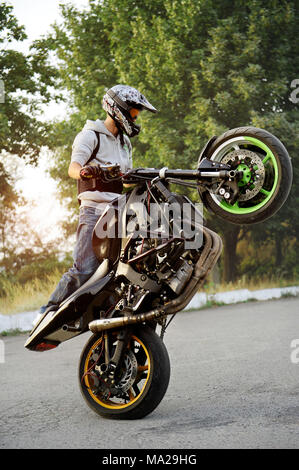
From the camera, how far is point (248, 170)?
498 centimetres

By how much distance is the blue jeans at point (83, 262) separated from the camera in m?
5.69

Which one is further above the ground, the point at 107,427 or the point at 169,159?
the point at 169,159

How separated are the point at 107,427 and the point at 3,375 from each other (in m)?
3.26

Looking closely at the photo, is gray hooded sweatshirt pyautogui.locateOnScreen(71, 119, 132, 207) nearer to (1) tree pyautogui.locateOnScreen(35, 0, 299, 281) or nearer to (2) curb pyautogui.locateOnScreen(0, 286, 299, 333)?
(2) curb pyautogui.locateOnScreen(0, 286, 299, 333)

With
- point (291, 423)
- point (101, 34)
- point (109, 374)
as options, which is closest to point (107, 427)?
point (109, 374)

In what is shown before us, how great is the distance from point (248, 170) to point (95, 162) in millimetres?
1386

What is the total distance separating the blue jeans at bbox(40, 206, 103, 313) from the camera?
5.69 meters

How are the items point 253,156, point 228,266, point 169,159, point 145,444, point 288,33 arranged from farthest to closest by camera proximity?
point 228,266
point 288,33
point 169,159
point 253,156
point 145,444

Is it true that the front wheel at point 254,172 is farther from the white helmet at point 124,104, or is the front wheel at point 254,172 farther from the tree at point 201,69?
the tree at point 201,69

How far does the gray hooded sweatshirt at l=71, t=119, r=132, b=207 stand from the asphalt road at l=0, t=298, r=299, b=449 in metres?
1.73

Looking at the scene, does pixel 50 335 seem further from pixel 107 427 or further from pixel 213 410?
pixel 213 410

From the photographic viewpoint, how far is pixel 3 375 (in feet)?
26.7

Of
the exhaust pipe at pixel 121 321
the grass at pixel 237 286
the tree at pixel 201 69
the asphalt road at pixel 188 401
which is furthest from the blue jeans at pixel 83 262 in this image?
the tree at pixel 201 69

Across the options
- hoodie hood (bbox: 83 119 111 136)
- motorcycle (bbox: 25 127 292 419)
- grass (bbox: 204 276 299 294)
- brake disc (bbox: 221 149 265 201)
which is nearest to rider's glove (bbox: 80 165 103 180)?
motorcycle (bbox: 25 127 292 419)
